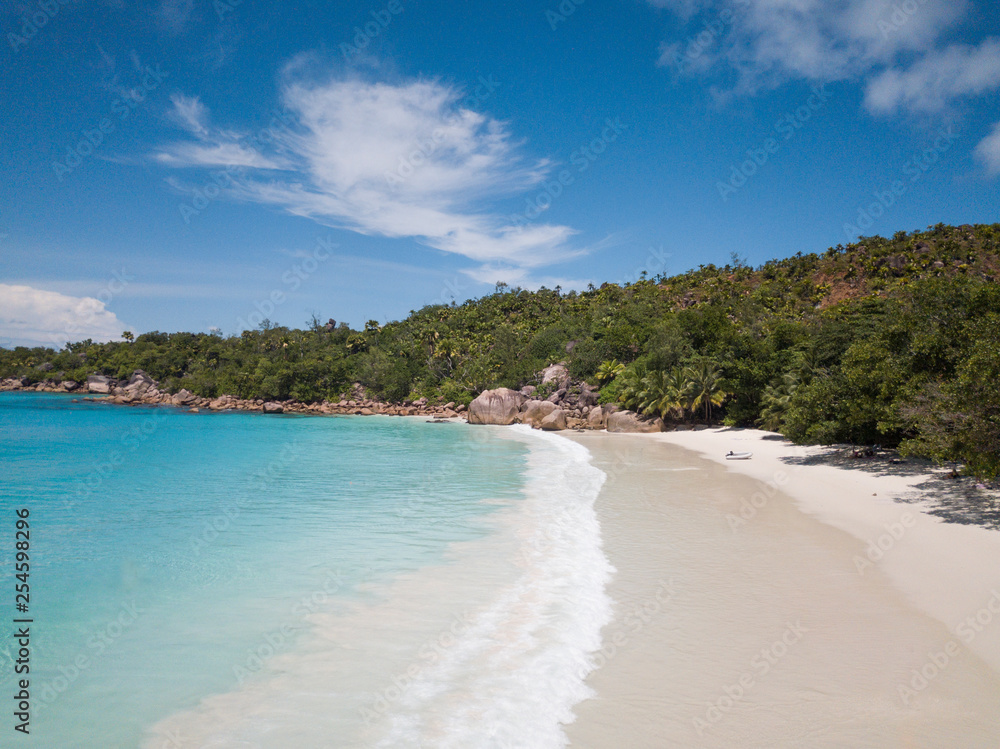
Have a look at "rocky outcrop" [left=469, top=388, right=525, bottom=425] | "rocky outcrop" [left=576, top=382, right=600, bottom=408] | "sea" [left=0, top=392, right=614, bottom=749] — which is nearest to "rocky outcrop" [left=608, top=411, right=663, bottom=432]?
"rocky outcrop" [left=576, top=382, right=600, bottom=408]

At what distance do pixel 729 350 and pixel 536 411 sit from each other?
1745 centimetres

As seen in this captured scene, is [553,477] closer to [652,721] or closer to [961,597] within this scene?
[961,597]

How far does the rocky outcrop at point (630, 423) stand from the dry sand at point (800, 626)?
24509 millimetres

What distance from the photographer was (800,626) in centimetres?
694

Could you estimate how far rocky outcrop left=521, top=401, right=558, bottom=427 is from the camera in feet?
153

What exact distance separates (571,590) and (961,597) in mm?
5728

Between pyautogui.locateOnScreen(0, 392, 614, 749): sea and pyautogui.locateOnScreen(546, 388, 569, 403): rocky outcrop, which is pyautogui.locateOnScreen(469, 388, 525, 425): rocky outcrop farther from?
pyautogui.locateOnScreen(0, 392, 614, 749): sea

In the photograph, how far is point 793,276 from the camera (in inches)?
2867

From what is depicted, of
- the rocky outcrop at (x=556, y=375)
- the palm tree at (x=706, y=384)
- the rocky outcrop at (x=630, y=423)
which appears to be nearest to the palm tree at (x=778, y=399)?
the palm tree at (x=706, y=384)

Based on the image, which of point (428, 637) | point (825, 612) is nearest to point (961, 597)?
point (825, 612)

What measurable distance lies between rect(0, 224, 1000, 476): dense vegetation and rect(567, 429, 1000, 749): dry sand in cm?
263

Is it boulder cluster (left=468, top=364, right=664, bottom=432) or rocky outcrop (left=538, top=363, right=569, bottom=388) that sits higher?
rocky outcrop (left=538, top=363, right=569, bottom=388)

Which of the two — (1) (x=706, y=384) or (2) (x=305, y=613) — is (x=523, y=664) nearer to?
(2) (x=305, y=613)

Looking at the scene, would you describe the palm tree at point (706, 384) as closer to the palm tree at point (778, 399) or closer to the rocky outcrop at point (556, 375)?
the palm tree at point (778, 399)
